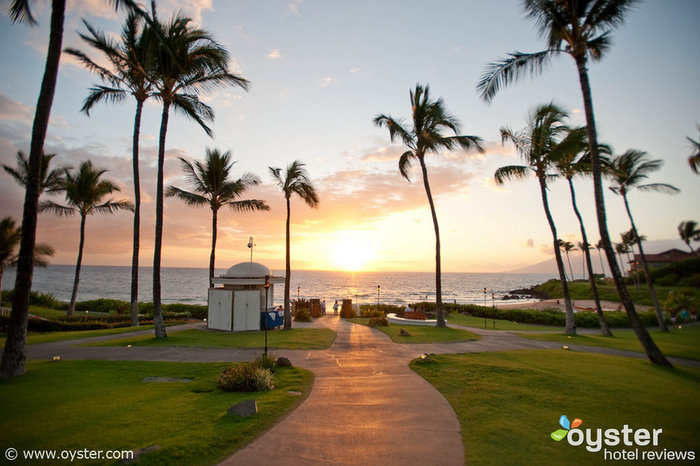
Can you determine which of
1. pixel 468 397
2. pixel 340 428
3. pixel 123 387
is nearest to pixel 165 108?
pixel 123 387

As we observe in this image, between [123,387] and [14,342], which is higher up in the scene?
[14,342]

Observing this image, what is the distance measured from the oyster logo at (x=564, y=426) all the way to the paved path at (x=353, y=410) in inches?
62.8

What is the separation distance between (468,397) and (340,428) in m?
3.36

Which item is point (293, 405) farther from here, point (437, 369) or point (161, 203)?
point (161, 203)

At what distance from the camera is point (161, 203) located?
15.7m

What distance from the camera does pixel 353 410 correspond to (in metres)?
6.61

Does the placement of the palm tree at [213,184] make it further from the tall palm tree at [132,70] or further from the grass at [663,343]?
the grass at [663,343]

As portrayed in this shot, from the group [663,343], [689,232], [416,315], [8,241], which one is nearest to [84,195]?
[8,241]

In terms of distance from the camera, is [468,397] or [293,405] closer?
[293,405]

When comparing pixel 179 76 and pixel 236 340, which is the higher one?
pixel 179 76

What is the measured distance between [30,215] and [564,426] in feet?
45.0

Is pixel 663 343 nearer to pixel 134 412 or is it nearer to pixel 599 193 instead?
pixel 599 193

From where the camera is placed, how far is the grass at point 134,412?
15.8 feet

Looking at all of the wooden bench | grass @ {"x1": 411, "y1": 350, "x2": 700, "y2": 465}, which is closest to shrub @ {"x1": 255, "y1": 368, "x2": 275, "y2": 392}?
grass @ {"x1": 411, "y1": 350, "x2": 700, "y2": 465}
